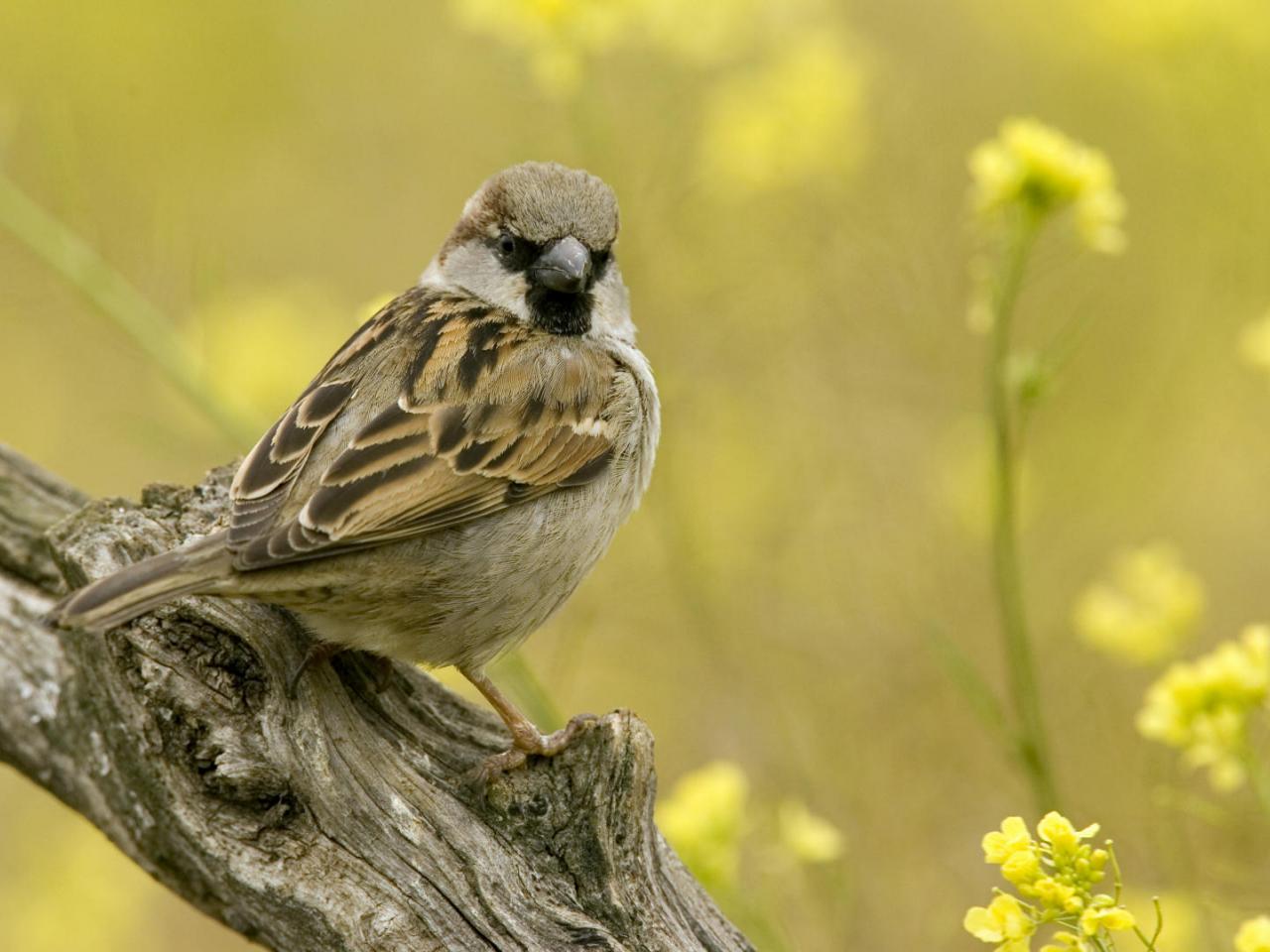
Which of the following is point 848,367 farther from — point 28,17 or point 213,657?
point 28,17

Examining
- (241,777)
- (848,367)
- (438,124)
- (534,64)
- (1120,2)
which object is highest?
(1120,2)

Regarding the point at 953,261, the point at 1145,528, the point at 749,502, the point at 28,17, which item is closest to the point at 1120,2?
the point at 953,261

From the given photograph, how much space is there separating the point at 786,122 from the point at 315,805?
3398 millimetres

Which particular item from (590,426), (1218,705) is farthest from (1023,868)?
(590,426)

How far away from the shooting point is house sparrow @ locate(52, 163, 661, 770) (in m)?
3.19

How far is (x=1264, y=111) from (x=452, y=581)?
3.81 m

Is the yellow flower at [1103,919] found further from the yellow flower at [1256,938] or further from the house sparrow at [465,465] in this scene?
the house sparrow at [465,465]

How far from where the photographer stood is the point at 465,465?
3.52 meters

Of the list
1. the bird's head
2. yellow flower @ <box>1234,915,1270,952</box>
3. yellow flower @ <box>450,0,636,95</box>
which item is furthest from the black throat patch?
yellow flower @ <box>1234,915,1270,952</box>

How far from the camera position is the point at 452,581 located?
11.3 feet

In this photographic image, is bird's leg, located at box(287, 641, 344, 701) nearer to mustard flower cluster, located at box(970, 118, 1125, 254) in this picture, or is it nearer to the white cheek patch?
the white cheek patch

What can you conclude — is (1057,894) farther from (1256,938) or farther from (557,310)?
(557,310)

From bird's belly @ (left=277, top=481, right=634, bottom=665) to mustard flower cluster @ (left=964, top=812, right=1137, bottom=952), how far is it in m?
1.58

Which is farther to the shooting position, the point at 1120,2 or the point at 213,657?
the point at 1120,2
